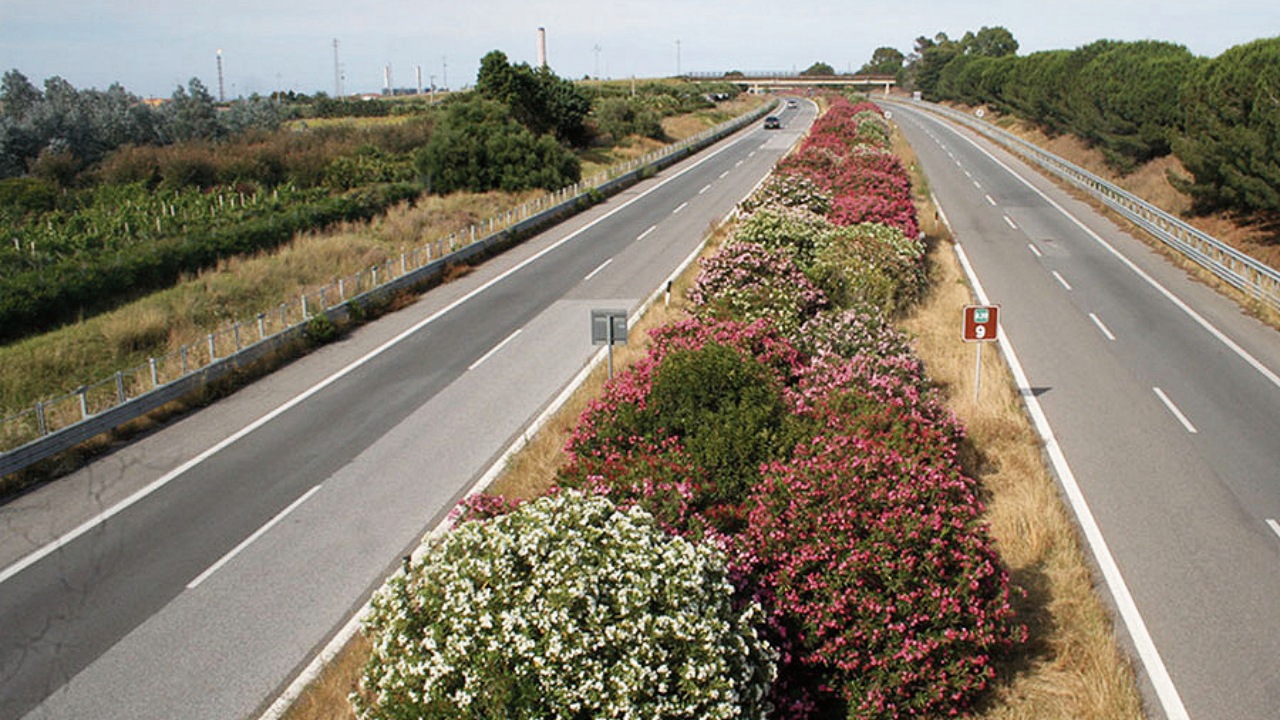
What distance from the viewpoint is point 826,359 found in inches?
555

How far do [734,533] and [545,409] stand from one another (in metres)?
7.86

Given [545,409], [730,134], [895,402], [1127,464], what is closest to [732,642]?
[895,402]

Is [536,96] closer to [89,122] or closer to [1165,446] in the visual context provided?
[89,122]

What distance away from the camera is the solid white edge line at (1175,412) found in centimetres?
1538

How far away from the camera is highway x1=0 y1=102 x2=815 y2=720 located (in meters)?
9.69

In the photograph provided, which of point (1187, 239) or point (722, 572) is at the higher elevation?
point (1187, 239)

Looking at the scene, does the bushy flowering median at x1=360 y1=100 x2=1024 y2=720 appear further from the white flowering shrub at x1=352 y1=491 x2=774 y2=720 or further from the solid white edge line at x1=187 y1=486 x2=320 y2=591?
the solid white edge line at x1=187 y1=486 x2=320 y2=591

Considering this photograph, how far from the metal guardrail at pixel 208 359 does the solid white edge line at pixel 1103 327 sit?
56.9ft

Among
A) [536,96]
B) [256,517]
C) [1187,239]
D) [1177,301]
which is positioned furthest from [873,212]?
[536,96]

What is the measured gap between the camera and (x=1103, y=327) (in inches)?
859

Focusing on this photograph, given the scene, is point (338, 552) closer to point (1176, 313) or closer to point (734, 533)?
point (734, 533)

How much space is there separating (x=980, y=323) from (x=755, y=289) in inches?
161

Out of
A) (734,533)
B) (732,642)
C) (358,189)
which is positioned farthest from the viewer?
(358,189)

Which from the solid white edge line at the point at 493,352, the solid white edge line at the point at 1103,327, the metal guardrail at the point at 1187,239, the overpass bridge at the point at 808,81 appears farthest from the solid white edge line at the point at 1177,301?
the overpass bridge at the point at 808,81
